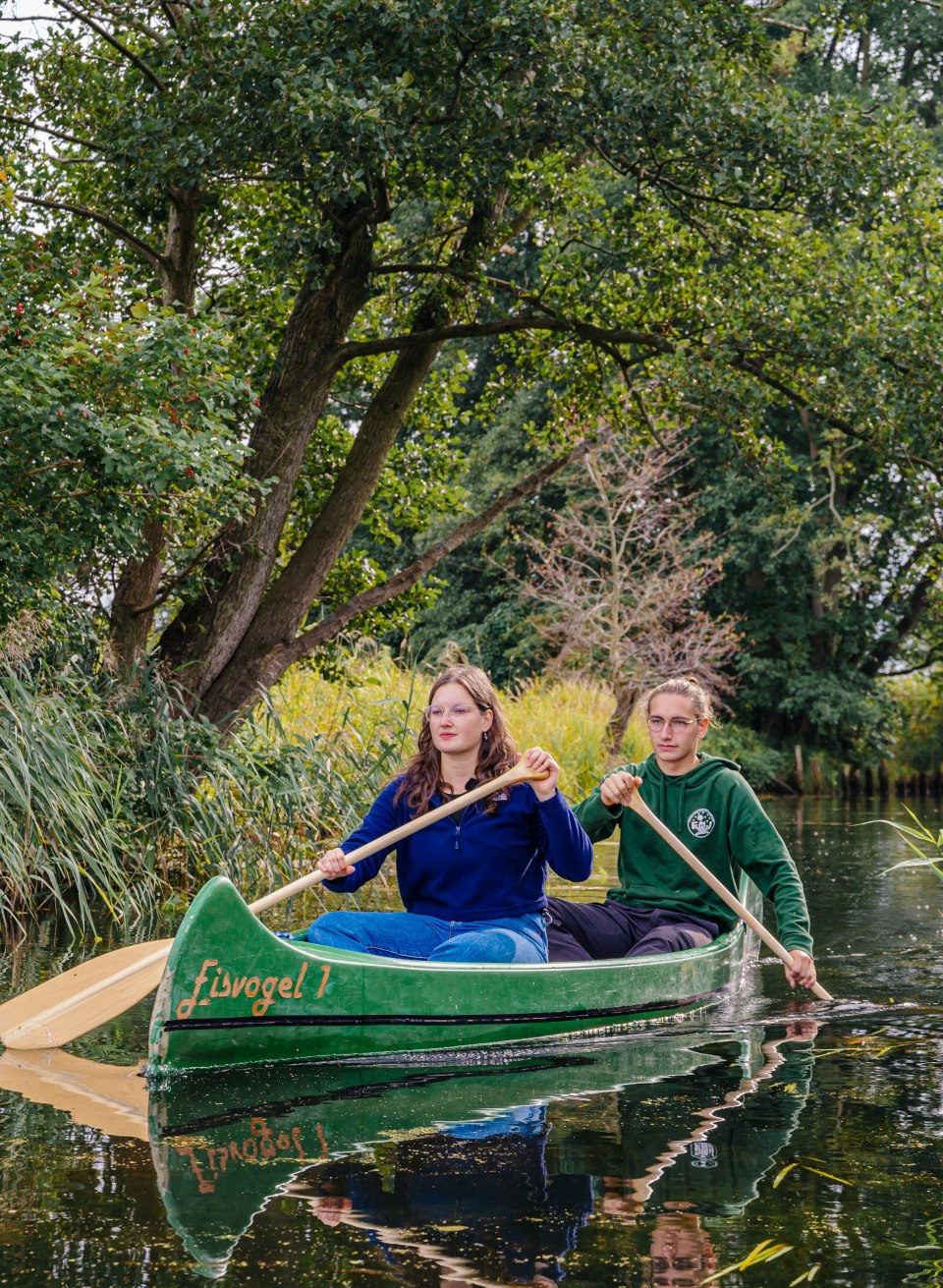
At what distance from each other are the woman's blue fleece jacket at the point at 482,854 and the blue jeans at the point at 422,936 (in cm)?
5

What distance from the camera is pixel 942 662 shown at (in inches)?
971

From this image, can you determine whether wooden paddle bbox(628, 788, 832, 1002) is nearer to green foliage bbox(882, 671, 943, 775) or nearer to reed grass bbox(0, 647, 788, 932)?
reed grass bbox(0, 647, 788, 932)

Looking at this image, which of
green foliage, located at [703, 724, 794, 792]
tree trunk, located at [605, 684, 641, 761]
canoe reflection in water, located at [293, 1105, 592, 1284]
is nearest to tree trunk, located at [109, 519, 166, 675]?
canoe reflection in water, located at [293, 1105, 592, 1284]

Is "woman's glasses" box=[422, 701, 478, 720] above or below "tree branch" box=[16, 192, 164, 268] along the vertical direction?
below

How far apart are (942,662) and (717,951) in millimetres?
20538

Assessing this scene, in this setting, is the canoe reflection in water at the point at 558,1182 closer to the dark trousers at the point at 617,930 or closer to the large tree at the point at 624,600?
the dark trousers at the point at 617,930

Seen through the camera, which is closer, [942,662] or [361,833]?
[361,833]

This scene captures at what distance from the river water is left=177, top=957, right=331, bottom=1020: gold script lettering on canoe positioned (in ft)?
0.76

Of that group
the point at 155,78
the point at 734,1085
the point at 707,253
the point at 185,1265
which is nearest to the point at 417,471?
the point at 707,253

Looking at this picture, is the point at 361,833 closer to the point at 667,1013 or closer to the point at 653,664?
the point at 667,1013

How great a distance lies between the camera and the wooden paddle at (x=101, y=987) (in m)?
4.30

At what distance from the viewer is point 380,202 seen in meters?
8.02

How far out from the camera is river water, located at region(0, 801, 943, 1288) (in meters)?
2.57

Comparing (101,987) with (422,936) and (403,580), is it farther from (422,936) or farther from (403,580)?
(403,580)
